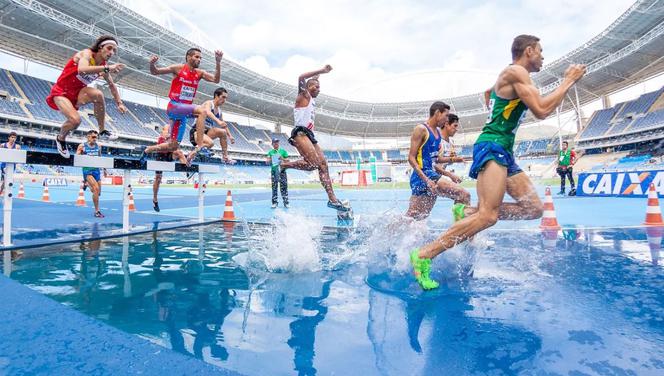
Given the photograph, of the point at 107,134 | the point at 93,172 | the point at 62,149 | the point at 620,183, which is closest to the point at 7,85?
the point at 93,172

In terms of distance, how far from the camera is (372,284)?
9.65 ft

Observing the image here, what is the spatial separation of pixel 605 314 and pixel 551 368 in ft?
3.07

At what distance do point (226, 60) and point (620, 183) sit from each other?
32226 millimetres

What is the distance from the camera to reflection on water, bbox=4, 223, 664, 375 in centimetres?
170

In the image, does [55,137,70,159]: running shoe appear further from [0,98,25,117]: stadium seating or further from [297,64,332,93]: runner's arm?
[0,98,25,117]: stadium seating

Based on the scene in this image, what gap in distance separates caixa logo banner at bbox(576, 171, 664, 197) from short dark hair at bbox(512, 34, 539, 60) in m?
9.81

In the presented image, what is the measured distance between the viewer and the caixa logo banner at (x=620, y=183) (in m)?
10.2

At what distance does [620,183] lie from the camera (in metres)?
11.3

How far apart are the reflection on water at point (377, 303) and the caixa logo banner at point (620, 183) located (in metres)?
7.86

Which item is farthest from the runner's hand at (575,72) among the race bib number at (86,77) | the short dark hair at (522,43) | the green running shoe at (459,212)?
the race bib number at (86,77)

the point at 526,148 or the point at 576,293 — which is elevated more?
the point at 526,148

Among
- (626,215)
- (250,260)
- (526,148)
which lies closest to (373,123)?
(526,148)

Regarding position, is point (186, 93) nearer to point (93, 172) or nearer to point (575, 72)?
point (93, 172)

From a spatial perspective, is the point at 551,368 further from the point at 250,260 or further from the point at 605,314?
the point at 250,260
